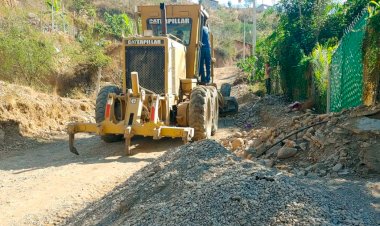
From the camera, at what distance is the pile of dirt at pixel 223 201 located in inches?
123

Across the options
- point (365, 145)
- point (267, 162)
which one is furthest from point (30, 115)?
point (365, 145)

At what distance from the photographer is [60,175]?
6.90 meters

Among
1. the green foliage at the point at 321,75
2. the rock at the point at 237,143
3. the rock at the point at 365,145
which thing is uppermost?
the green foliage at the point at 321,75

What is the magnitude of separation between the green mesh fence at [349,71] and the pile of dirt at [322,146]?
123 cm

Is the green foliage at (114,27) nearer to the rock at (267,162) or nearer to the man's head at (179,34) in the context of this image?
the man's head at (179,34)

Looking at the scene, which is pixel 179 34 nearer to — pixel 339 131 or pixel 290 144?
pixel 290 144

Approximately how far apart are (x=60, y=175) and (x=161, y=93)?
2.91 m

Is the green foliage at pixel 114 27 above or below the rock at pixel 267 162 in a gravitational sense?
above

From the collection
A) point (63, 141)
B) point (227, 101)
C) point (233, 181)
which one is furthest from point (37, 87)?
point (233, 181)

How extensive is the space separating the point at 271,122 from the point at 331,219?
832 centimetres

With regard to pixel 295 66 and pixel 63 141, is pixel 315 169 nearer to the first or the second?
pixel 63 141

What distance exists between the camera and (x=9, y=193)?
6.09 m

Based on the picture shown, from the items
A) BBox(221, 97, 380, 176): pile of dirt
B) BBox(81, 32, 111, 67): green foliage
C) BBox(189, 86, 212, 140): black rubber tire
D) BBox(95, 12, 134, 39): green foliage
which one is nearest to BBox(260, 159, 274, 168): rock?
BBox(221, 97, 380, 176): pile of dirt

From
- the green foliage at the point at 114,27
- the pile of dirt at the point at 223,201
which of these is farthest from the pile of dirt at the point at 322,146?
the green foliage at the point at 114,27
